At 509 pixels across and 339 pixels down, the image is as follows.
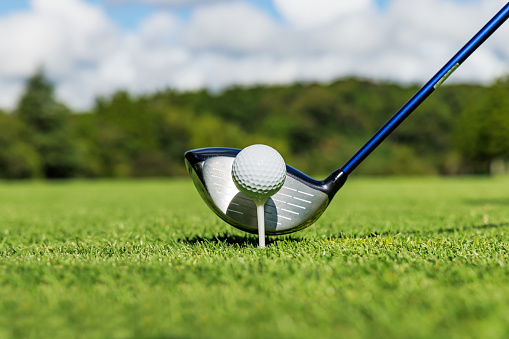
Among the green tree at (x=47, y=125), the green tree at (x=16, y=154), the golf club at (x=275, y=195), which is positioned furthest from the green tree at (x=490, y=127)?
the golf club at (x=275, y=195)

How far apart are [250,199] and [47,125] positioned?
1693 inches

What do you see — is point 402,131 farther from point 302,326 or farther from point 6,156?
point 302,326

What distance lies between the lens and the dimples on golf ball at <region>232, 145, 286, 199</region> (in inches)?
109

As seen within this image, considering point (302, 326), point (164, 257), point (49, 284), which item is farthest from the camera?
point (164, 257)

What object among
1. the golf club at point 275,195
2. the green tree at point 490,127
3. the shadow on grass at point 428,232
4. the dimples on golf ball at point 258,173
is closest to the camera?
the dimples on golf ball at point 258,173

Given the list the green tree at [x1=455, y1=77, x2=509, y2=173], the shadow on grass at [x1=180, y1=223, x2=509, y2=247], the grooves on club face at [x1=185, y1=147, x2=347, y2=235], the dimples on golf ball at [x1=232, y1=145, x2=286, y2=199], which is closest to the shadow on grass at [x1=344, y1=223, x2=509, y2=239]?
the shadow on grass at [x1=180, y1=223, x2=509, y2=247]

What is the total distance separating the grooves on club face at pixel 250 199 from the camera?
3.00m

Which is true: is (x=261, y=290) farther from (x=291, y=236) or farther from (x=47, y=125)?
(x=47, y=125)

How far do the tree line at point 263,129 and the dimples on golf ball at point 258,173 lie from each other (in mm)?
40459

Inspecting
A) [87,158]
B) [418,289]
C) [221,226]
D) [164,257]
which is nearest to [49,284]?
[164,257]

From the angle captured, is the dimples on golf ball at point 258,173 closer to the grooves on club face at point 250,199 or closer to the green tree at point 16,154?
the grooves on club face at point 250,199

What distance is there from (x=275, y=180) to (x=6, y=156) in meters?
41.7

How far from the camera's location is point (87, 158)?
145 ft

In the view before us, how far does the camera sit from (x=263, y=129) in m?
59.2
